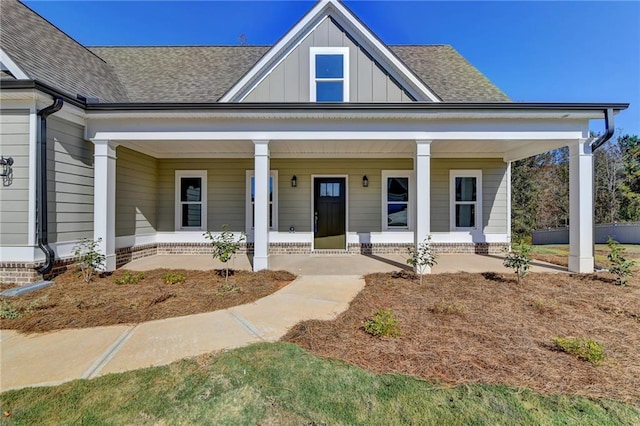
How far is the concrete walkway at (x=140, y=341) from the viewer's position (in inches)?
100

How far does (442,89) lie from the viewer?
8.42 m

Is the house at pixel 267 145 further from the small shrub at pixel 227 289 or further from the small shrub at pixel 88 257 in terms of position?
the small shrub at pixel 227 289

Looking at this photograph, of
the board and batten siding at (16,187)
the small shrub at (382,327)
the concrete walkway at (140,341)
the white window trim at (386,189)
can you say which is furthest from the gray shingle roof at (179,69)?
the small shrub at (382,327)

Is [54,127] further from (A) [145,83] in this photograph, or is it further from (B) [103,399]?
(B) [103,399]

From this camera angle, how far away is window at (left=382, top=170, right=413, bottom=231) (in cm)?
883

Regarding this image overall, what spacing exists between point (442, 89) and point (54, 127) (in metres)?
9.14

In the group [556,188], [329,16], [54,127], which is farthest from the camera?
[556,188]

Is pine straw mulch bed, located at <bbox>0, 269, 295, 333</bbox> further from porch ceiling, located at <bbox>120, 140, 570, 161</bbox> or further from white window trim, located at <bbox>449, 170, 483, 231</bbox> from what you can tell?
white window trim, located at <bbox>449, 170, 483, 231</bbox>

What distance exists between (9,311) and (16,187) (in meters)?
2.41

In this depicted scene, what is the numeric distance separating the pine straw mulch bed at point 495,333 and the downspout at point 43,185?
15.8 ft

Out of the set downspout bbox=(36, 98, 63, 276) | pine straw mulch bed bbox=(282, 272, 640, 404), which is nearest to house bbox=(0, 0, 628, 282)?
downspout bbox=(36, 98, 63, 276)

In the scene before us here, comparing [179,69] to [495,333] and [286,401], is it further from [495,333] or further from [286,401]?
[495,333]

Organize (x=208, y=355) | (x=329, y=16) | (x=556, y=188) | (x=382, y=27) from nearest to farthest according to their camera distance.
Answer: (x=208, y=355), (x=329, y=16), (x=382, y=27), (x=556, y=188)

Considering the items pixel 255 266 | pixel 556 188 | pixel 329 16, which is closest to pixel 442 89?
pixel 329 16
